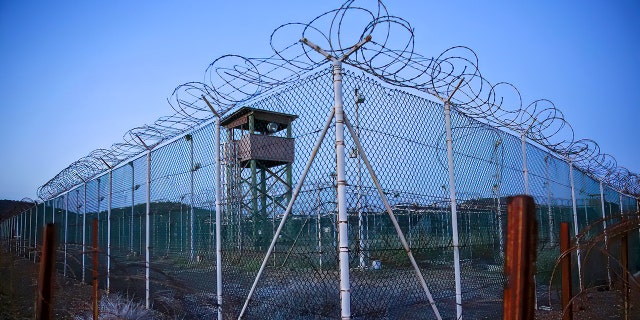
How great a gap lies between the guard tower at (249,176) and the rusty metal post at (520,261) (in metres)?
4.07

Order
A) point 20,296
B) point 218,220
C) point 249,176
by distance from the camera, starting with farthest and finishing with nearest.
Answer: point 20,296
point 249,176
point 218,220

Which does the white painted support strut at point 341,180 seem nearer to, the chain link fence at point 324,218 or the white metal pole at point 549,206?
the chain link fence at point 324,218

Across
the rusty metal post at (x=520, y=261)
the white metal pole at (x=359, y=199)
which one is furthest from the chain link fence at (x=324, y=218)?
the rusty metal post at (x=520, y=261)

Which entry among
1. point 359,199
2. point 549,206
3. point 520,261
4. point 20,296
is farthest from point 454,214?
point 20,296

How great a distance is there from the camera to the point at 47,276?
3154 mm

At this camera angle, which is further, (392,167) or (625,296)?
(392,167)

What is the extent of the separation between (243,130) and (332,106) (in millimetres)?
2298

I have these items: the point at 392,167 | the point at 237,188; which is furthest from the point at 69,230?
the point at 392,167

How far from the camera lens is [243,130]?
21.5 ft

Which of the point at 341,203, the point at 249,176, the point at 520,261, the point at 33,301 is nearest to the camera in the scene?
the point at 520,261

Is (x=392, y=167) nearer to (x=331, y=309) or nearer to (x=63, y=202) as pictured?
(x=331, y=309)

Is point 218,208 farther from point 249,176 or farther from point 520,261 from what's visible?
point 520,261

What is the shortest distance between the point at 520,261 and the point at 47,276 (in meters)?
2.73

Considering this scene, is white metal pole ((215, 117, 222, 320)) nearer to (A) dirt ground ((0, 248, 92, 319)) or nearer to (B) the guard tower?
(B) the guard tower
